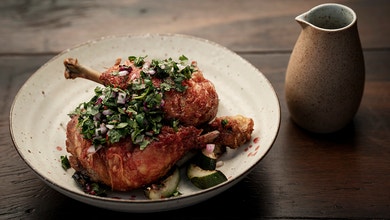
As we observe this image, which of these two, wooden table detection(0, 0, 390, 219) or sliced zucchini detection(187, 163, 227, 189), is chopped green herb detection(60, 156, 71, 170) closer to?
wooden table detection(0, 0, 390, 219)

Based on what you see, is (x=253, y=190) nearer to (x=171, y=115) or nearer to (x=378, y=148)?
(x=171, y=115)

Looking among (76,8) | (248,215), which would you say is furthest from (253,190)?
(76,8)

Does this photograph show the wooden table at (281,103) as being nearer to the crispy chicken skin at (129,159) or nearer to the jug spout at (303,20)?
the crispy chicken skin at (129,159)

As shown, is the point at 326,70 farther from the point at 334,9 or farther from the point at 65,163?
the point at 65,163

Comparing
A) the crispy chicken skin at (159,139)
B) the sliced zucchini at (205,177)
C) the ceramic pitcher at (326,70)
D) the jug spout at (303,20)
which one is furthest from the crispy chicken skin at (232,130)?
the jug spout at (303,20)

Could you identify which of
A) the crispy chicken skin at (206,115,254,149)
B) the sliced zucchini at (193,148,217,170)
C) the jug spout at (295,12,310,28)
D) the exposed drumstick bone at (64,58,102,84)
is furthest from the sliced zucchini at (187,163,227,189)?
the jug spout at (295,12,310,28)

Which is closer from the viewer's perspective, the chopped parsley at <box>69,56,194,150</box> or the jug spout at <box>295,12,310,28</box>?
the chopped parsley at <box>69,56,194,150</box>
